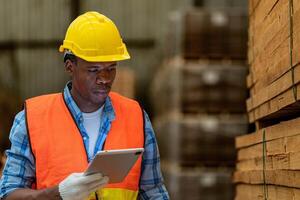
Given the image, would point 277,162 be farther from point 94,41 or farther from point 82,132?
point 94,41

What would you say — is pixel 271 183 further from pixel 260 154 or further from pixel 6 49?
pixel 6 49

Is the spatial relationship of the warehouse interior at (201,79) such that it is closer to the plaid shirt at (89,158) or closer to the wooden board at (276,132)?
the wooden board at (276,132)

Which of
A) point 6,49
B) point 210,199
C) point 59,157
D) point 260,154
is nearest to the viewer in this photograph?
point 59,157

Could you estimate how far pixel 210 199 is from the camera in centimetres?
926

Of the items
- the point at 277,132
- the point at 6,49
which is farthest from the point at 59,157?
the point at 6,49

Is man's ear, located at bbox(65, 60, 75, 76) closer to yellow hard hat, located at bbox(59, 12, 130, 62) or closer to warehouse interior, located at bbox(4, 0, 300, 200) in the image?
yellow hard hat, located at bbox(59, 12, 130, 62)

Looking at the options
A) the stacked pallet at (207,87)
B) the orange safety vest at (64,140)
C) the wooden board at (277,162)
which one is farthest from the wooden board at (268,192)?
the stacked pallet at (207,87)

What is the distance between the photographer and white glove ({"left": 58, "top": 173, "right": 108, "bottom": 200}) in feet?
11.3

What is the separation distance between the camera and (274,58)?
376 centimetres

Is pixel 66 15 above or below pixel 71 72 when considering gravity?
above

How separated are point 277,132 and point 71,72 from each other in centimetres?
107

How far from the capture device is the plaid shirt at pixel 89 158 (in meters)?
3.66

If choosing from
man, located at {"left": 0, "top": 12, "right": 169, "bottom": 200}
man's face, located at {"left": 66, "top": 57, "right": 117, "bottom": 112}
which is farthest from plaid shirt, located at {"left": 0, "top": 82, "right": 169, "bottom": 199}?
man's face, located at {"left": 66, "top": 57, "right": 117, "bottom": 112}

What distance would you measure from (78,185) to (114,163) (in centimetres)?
19
